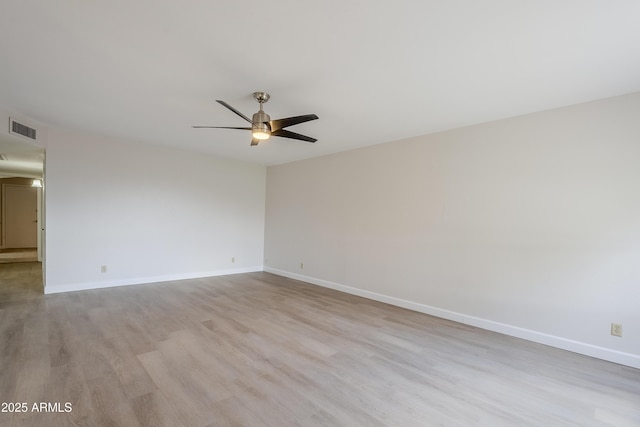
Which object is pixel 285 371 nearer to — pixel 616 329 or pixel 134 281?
pixel 616 329

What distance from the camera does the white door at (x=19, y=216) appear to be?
8969 mm

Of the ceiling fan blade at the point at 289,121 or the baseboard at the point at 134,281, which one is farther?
the baseboard at the point at 134,281

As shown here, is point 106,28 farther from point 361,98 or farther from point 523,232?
point 523,232

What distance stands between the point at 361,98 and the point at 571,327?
3.18m

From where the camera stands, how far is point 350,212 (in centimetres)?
496

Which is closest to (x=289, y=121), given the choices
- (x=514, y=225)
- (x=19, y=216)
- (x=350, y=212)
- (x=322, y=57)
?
(x=322, y=57)

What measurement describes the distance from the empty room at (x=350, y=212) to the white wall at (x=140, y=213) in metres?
0.04

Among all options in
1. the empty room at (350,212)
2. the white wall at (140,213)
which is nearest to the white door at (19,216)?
the empty room at (350,212)

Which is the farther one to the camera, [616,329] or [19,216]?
[19,216]

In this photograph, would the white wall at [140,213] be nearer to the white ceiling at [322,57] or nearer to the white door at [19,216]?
the white ceiling at [322,57]

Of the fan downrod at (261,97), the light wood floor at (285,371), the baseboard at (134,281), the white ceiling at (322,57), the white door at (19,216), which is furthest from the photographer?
the white door at (19,216)

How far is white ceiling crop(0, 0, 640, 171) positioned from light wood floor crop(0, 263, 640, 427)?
2495 millimetres

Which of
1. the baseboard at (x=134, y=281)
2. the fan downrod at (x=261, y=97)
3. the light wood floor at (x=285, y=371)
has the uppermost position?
the fan downrod at (x=261, y=97)

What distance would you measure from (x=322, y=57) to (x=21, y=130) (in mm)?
4260
